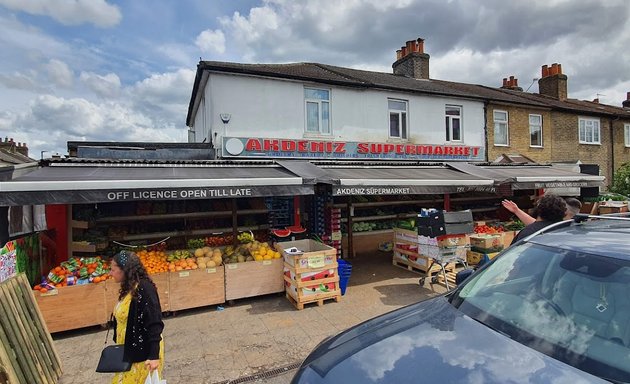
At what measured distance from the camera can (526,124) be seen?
1523cm

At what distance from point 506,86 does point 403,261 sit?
1886 cm

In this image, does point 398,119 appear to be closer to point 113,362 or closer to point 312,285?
point 312,285

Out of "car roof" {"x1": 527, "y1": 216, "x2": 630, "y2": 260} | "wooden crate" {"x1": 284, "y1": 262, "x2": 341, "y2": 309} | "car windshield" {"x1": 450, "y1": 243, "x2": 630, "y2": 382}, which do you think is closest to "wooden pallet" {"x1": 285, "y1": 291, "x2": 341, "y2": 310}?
"wooden crate" {"x1": 284, "y1": 262, "x2": 341, "y2": 309}

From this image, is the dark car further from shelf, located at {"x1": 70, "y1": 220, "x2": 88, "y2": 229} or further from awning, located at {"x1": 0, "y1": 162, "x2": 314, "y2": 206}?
shelf, located at {"x1": 70, "y1": 220, "x2": 88, "y2": 229}

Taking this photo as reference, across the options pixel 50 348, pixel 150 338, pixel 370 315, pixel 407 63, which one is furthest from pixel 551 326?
pixel 407 63

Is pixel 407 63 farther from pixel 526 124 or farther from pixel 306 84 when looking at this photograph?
pixel 306 84

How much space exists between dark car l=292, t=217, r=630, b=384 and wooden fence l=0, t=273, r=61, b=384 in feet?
10.2

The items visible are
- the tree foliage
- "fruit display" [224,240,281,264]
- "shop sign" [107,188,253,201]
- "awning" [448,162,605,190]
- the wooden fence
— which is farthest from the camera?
the tree foliage

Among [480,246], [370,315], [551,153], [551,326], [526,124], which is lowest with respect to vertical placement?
[370,315]

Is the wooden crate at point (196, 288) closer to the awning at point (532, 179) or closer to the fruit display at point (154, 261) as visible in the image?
the fruit display at point (154, 261)

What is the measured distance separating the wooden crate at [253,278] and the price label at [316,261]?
0.77m

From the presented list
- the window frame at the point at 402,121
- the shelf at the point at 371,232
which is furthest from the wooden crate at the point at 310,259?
the window frame at the point at 402,121

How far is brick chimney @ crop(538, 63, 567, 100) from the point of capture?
19688mm

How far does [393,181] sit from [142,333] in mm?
5677
